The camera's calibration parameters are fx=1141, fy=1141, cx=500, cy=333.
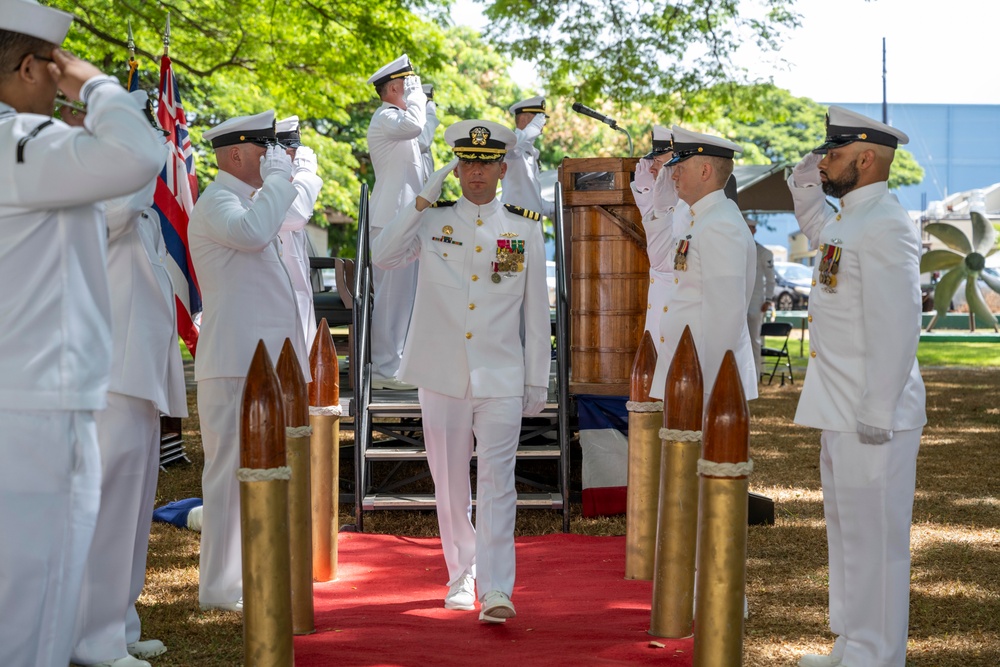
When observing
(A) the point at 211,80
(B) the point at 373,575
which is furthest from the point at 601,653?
(A) the point at 211,80

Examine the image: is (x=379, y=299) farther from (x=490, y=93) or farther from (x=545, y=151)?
(x=545, y=151)

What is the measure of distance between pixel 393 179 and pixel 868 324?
16.6 ft

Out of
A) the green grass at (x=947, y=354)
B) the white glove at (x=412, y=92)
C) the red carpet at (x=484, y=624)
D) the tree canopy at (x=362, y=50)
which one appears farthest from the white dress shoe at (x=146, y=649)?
the green grass at (x=947, y=354)

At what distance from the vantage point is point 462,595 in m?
5.53

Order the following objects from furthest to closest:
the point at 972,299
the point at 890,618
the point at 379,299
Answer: the point at 972,299 → the point at 379,299 → the point at 890,618

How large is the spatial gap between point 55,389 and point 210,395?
2430 millimetres

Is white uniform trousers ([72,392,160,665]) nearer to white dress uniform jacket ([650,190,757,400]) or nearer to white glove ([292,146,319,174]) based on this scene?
white glove ([292,146,319,174])

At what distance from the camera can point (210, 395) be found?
17.7 ft

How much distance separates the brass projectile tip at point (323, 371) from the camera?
615 centimetres

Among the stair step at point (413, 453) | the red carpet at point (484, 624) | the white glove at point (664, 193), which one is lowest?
the red carpet at point (484, 624)

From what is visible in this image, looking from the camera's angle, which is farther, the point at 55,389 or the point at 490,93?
the point at 490,93

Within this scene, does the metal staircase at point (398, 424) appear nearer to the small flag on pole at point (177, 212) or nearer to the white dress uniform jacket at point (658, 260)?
the white dress uniform jacket at point (658, 260)

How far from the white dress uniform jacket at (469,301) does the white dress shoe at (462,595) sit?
939 millimetres

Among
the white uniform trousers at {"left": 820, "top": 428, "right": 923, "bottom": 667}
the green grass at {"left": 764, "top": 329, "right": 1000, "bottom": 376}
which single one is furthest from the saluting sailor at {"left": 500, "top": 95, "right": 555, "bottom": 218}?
the green grass at {"left": 764, "top": 329, "right": 1000, "bottom": 376}
